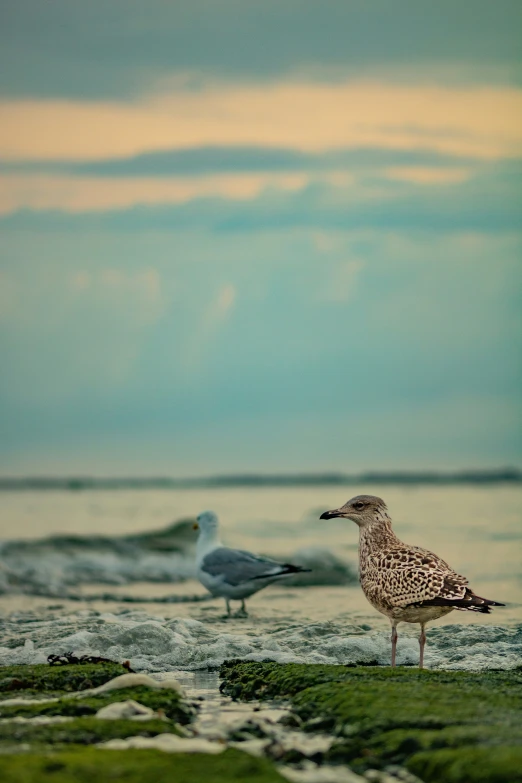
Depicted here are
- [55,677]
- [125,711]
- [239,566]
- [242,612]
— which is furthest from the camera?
[239,566]

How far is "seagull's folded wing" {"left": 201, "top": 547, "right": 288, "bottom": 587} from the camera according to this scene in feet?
46.7

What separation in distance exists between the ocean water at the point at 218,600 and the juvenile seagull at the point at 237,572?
0.37 metres

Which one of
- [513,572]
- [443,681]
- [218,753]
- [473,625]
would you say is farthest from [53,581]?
[218,753]

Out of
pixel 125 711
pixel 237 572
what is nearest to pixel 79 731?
pixel 125 711

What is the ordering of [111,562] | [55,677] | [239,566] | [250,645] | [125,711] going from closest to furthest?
[125,711] < [55,677] < [250,645] < [239,566] < [111,562]

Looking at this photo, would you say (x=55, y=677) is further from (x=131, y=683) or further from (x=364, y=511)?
(x=364, y=511)

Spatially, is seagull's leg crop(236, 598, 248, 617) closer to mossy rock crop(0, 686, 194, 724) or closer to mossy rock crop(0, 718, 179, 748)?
mossy rock crop(0, 686, 194, 724)

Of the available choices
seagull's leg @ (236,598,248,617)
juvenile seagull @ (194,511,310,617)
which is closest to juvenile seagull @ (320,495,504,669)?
seagull's leg @ (236,598,248,617)

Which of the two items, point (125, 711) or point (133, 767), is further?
point (125, 711)

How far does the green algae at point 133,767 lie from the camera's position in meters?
4.97

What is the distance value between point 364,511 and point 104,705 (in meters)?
3.87

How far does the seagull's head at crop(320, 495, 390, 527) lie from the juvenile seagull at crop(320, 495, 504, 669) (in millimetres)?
71

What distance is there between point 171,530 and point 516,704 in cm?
2150

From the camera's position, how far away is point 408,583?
869 centimetres
